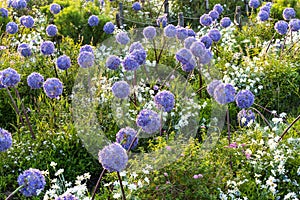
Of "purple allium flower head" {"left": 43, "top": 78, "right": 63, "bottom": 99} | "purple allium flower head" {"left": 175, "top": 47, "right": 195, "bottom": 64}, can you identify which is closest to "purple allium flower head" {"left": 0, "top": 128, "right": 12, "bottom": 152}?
"purple allium flower head" {"left": 43, "top": 78, "right": 63, "bottom": 99}

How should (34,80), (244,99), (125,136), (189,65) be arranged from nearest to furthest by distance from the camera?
(125,136) → (244,99) → (34,80) → (189,65)

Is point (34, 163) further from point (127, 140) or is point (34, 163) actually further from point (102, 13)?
point (102, 13)

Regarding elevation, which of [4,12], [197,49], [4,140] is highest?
[197,49]

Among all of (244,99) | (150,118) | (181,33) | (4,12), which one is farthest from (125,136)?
(4,12)

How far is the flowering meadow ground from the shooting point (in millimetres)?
3090

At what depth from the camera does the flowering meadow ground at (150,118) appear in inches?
122

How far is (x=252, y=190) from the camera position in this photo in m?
3.31

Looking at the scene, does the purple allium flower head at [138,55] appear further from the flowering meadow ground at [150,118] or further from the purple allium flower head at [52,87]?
the purple allium flower head at [52,87]

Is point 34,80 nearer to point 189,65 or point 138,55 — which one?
point 138,55

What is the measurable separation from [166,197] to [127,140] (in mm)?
491

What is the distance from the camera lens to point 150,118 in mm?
2971

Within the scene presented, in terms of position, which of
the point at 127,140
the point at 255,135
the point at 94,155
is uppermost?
the point at 127,140

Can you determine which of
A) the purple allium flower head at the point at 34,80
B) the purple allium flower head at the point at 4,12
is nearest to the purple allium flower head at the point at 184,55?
the purple allium flower head at the point at 34,80

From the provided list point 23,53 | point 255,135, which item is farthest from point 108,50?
point 255,135
